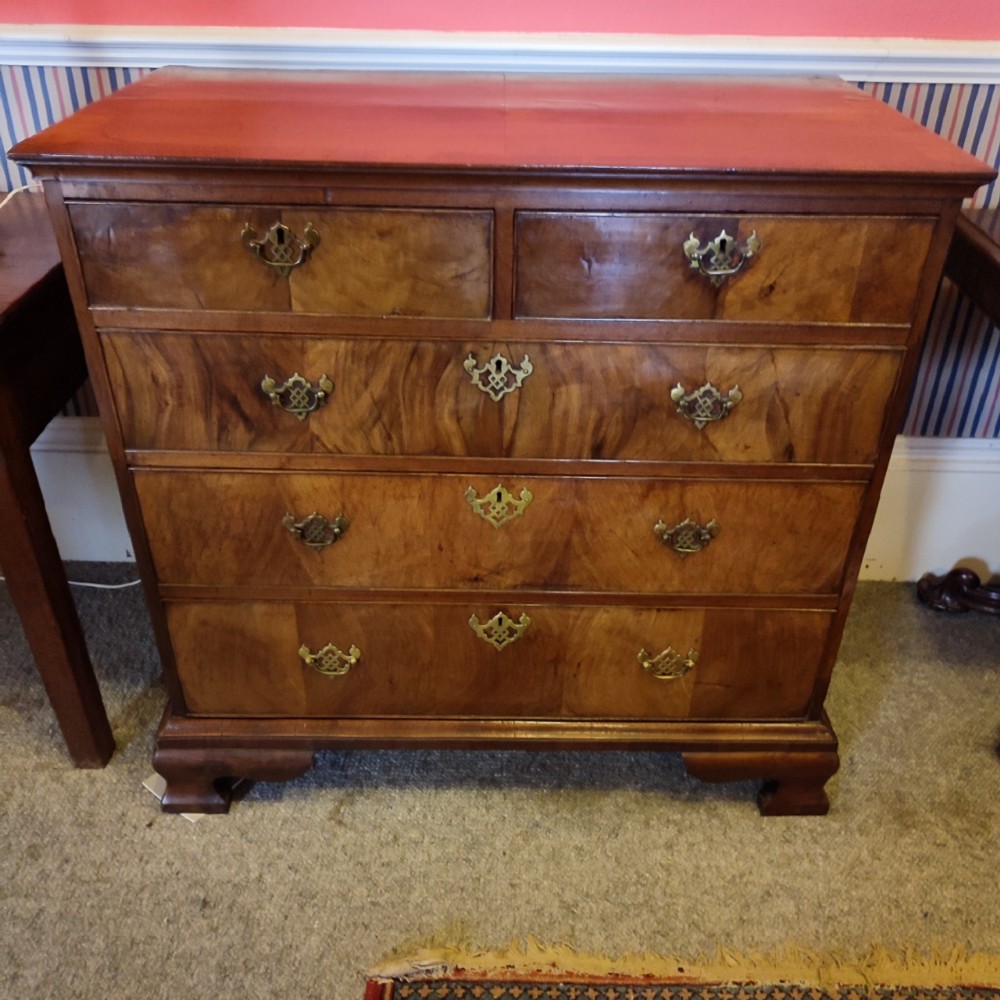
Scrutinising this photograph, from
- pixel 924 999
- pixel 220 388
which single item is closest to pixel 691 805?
pixel 924 999

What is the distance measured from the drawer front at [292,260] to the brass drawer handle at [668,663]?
23.4 inches

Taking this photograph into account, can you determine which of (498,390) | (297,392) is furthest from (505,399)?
(297,392)

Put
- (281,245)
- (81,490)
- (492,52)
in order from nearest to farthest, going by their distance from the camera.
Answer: (281,245)
(492,52)
(81,490)

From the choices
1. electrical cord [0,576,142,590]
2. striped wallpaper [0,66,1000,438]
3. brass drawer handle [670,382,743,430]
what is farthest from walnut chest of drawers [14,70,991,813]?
electrical cord [0,576,142,590]

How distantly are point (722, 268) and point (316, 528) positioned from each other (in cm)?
63

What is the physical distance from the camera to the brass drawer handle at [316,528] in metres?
1.30

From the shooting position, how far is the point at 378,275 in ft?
3.69

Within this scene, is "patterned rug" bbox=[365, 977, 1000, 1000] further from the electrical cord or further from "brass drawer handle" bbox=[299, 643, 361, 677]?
the electrical cord

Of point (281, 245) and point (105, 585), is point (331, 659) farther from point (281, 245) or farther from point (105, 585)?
point (105, 585)

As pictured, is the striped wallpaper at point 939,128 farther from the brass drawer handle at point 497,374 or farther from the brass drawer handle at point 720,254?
the brass drawer handle at point 497,374

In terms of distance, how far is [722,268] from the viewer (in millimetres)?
1110

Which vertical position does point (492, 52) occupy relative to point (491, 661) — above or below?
above

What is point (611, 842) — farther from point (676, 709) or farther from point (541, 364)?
point (541, 364)

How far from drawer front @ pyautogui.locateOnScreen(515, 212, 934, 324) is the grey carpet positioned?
0.84 metres
